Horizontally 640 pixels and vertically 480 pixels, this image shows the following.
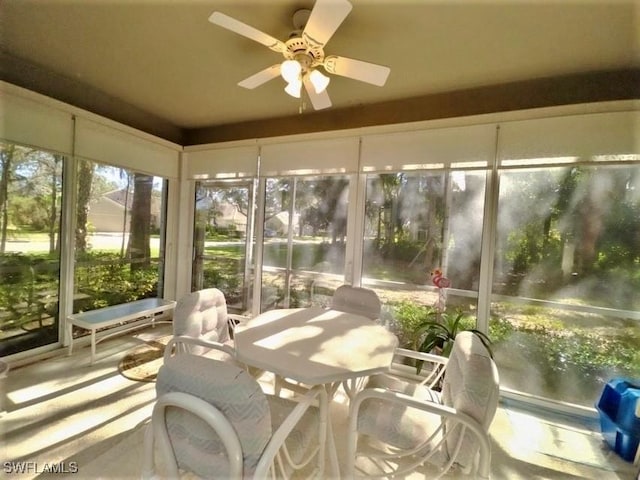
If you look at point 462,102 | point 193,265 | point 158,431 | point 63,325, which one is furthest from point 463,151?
point 63,325

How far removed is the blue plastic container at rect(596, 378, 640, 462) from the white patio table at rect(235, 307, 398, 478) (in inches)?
62.5

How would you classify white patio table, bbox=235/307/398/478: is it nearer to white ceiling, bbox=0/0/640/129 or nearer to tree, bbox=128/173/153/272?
white ceiling, bbox=0/0/640/129

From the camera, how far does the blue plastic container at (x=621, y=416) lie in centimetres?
175

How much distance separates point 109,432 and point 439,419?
1977 millimetres

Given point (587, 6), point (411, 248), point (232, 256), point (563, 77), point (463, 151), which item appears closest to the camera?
point (587, 6)

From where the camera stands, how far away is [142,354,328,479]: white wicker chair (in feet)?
3.02

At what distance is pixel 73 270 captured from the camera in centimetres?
286

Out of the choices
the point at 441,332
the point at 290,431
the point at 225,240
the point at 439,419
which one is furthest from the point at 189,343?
the point at 225,240

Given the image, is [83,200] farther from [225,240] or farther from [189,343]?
[189,343]

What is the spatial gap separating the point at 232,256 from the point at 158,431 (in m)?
2.84

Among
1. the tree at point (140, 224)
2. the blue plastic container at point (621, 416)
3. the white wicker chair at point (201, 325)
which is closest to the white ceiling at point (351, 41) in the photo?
the tree at point (140, 224)

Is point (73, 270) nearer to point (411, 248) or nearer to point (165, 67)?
point (165, 67)

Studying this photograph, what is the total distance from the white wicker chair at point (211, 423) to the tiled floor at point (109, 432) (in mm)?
813

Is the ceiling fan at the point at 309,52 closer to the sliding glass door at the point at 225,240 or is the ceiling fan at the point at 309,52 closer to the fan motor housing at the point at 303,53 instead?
the fan motor housing at the point at 303,53
